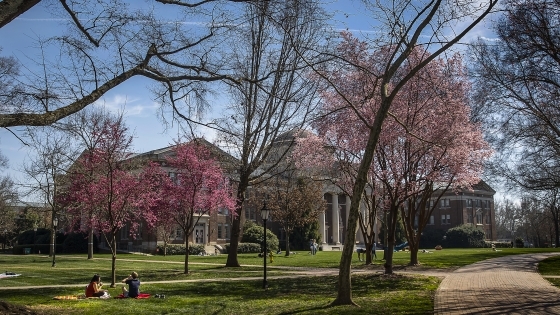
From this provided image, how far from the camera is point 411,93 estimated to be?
71.6 ft

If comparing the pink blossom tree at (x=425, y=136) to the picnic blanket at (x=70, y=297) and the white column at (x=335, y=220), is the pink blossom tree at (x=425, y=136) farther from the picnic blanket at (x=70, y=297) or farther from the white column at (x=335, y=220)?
the white column at (x=335, y=220)

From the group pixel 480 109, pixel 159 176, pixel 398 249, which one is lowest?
pixel 398 249

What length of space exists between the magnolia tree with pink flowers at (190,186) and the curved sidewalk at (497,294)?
1181 centimetres

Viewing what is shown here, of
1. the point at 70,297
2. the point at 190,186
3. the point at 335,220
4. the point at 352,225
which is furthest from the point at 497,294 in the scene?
the point at 335,220

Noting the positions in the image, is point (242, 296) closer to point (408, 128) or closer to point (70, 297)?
point (70, 297)

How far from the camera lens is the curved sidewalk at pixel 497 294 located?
12664mm

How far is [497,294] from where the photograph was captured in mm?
15430

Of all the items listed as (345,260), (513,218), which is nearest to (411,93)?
(345,260)

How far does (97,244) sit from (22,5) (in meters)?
51.9

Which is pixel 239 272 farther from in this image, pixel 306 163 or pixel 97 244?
pixel 97 244

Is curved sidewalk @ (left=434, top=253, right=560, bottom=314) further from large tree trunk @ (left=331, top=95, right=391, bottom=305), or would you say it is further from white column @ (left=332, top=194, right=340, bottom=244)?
white column @ (left=332, top=194, right=340, bottom=244)

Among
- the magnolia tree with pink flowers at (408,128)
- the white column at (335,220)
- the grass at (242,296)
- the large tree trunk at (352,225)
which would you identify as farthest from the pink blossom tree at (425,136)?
the white column at (335,220)

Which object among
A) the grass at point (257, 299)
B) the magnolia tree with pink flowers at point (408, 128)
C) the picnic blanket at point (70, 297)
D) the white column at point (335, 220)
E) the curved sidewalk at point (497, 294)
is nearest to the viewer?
the curved sidewalk at point (497, 294)

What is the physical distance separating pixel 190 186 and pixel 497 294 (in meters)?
14.8
